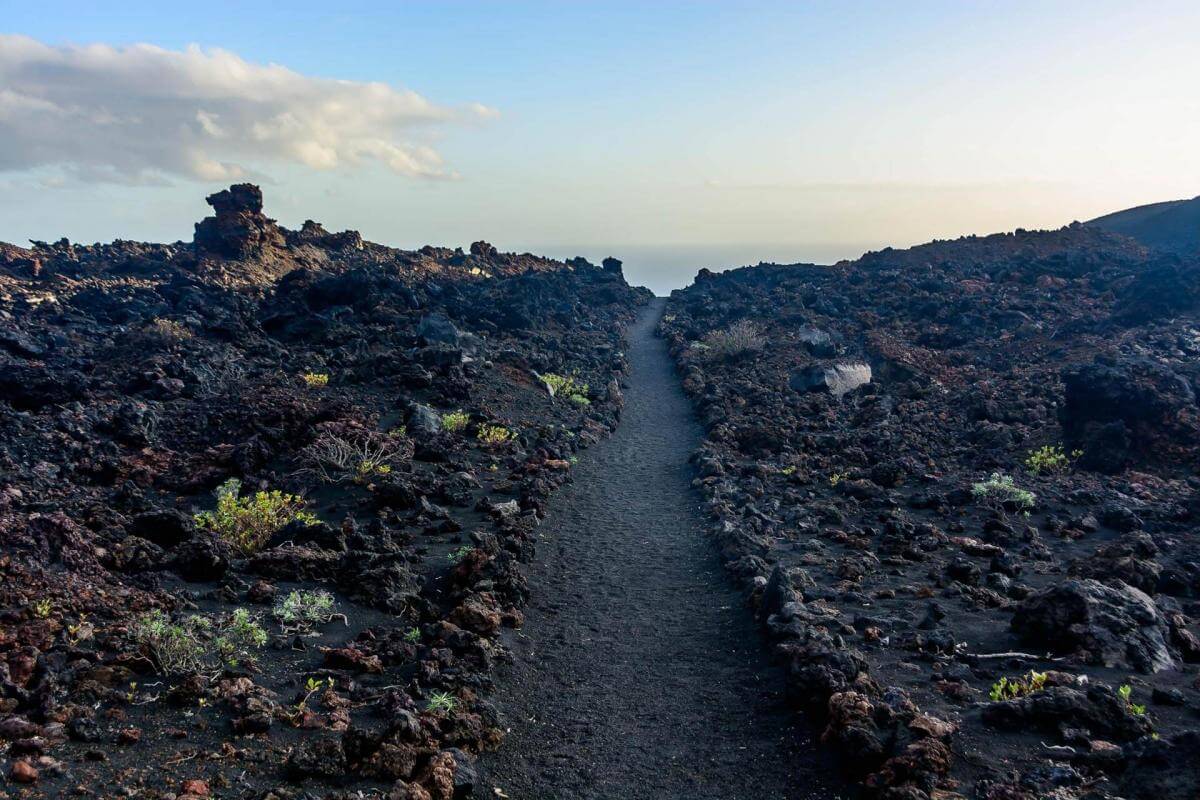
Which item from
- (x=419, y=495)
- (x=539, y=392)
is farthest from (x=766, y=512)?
(x=539, y=392)

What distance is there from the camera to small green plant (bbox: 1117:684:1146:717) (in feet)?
18.7

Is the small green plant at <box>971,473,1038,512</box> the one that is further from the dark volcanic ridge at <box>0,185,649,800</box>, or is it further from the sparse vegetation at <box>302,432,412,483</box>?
the sparse vegetation at <box>302,432,412,483</box>

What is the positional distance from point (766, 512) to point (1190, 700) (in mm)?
6339

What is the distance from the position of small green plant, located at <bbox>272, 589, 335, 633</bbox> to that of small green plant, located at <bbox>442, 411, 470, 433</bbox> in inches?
288

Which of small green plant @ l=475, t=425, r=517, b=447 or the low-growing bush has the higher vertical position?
small green plant @ l=475, t=425, r=517, b=447

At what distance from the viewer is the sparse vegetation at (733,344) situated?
83.4 ft

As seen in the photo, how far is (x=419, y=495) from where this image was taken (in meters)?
11.3

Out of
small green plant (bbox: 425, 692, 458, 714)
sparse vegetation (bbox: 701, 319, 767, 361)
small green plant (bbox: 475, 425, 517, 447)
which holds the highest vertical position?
sparse vegetation (bbox: 701, 319, 767, 361)

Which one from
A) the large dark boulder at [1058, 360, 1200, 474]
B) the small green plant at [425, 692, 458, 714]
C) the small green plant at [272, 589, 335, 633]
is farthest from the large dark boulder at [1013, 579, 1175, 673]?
the large dark boulder at [1058, 360, 1200, 474]

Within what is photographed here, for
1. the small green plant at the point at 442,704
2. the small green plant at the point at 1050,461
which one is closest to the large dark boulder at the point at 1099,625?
the small green plant at the point at 442,704

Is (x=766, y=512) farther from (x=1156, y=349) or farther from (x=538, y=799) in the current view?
(x=1156, y=349)

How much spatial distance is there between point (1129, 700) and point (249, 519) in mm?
8894

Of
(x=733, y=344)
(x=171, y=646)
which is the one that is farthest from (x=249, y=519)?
(x=733, y=344)

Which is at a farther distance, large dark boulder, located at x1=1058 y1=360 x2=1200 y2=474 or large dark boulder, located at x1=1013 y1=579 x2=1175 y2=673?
large dark boulder, located at x1=1058 y1=360 x2=1200 y2=474
